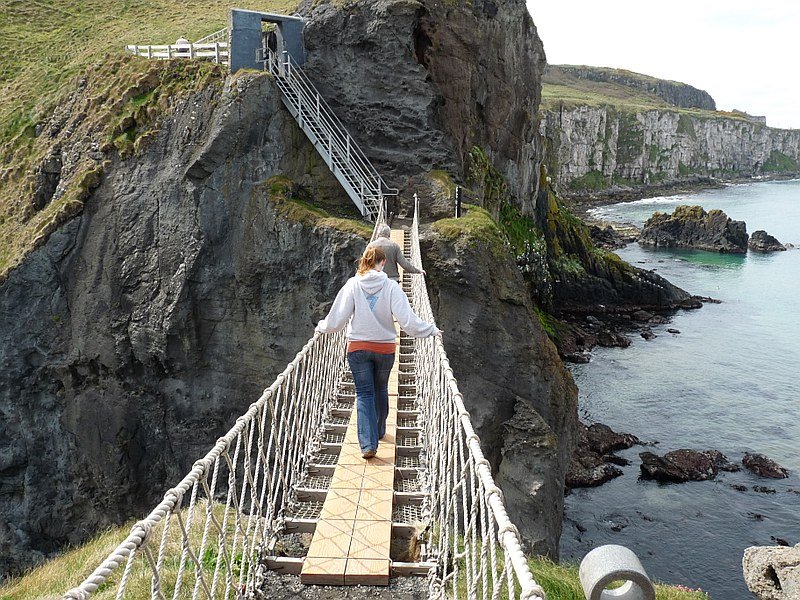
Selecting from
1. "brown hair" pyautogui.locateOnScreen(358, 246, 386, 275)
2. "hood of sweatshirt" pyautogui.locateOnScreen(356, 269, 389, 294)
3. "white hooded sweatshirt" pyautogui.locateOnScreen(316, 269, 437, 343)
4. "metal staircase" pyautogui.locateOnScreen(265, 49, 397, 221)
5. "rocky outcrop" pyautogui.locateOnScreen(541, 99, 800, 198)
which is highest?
"rocky outcrop" pyautogui.locateOnScreen(541, 99, 800, 198)

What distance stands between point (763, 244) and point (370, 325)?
71489mm

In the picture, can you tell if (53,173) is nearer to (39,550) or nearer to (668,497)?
(39,550)

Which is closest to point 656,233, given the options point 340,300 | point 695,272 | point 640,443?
point 695,272

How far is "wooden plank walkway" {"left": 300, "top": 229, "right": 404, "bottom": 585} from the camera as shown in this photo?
14.1 ft

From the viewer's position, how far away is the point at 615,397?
30.4 meters

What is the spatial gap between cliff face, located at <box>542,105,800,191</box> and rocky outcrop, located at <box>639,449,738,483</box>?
7182cm

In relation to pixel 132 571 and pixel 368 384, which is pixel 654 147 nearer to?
pixel 368 384

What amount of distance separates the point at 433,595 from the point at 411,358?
539cm

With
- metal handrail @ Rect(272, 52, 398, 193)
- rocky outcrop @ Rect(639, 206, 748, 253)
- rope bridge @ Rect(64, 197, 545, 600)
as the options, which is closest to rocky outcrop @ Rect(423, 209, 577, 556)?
metal handrail @ Rect(272, 52, 398, 193)

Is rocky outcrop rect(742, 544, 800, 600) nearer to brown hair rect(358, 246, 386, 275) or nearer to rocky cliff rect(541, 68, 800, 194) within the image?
brown hair rect(358, 246, 386, 275)

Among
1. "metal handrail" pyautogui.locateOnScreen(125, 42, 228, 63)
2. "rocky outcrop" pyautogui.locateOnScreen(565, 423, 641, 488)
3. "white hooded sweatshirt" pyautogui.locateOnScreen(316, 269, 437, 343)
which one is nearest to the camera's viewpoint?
"white hooded sweatshirt" pyautogui.locateOnScreen(316, 269, 437, 343)

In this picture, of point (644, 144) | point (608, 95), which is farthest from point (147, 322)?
point (608, 95)

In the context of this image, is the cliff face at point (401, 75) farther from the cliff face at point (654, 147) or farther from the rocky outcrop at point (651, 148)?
the cliff face at point (654, 147)

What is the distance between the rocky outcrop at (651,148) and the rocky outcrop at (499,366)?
259ft
